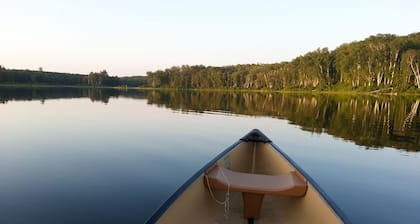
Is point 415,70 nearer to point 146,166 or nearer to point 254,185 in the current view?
point 146,166

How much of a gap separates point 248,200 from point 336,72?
10503 cm

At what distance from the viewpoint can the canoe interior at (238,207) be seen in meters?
4.31

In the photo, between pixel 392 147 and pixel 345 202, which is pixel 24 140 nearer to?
pixel 345 202

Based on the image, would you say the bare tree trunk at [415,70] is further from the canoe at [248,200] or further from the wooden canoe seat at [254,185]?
the wooden canoe seat at [254,185]

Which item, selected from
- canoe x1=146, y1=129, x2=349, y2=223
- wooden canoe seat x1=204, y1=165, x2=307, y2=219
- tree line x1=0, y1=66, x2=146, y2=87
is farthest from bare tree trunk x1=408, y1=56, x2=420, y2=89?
tree line x1=0, y1=66, x2=146, y2=87

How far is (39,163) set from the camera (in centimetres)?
978

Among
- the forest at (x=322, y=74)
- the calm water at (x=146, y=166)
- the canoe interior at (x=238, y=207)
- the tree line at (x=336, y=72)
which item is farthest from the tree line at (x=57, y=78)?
the canoe interior at (x=238, y=207)

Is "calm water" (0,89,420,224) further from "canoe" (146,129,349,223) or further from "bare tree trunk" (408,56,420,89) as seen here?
"bare tree trunk" (408,56,420,89)

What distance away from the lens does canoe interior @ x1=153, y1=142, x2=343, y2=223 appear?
14.1ft

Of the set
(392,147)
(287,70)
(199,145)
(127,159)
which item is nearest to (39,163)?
(127,159)

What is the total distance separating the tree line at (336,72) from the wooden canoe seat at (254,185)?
271 ft

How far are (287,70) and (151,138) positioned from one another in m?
110

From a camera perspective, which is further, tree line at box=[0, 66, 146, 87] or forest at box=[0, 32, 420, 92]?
tree line at box=[0, 66, 146, 87]

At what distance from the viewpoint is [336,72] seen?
99.6m
